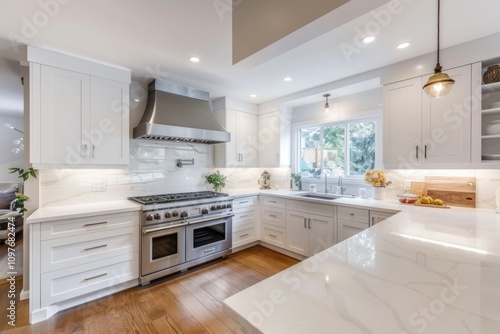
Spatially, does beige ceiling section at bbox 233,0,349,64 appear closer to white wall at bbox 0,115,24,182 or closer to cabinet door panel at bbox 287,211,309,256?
cabinet door panel at bbox 287,211,309,256

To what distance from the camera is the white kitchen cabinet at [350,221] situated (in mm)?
2529

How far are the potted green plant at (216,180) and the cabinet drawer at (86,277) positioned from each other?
5.02 ft

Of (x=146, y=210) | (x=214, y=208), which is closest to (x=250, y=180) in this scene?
(x=214, y=208)

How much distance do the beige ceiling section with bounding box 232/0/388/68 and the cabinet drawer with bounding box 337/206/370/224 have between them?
6.53ft

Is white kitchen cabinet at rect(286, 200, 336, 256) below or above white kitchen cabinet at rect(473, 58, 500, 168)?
below

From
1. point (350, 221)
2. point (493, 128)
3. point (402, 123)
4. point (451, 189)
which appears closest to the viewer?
point (493, 128)

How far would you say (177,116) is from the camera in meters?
2.99

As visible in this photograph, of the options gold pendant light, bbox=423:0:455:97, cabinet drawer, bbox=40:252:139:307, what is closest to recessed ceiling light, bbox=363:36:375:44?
gold pendant light, bbox=423:0:455:97

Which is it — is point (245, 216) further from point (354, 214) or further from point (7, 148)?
point (7, 148)

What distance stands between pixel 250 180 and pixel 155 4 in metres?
3.23

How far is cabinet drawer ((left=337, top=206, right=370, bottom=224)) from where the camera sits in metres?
2.52

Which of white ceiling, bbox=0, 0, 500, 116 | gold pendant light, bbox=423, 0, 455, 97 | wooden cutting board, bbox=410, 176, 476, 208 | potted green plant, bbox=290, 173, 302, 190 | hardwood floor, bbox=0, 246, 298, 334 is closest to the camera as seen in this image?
gold pendant light, bbox=423, 0, 455, 97

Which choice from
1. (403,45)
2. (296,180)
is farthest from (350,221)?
(403,45)

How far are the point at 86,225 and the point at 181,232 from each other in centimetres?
98
